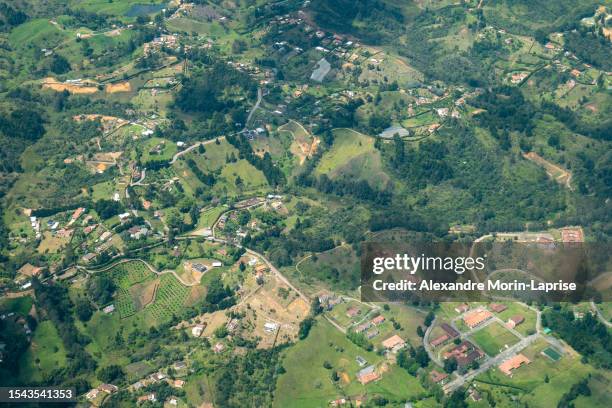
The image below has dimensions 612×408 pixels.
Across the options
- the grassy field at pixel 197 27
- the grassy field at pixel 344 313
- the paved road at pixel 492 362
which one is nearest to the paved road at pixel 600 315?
the paved road at pixel 492 362

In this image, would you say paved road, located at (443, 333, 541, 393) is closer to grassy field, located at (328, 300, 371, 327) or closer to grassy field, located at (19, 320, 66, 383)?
grassy field, located at (328, 300, 371, 327)

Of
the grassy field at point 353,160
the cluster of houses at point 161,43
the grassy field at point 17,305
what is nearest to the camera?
the grassy field at point 17,305

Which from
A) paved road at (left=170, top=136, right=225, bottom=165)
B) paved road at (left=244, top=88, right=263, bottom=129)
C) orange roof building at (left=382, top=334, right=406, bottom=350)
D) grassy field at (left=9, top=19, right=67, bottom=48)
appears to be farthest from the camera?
grassy field at (left=9, top=19, right=67, bottom=48)

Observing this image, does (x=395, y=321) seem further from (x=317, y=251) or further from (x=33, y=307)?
(x=33, y=307)

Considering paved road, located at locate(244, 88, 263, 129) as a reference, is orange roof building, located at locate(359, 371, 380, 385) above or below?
below

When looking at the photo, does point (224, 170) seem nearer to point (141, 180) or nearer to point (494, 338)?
point (141, 180)

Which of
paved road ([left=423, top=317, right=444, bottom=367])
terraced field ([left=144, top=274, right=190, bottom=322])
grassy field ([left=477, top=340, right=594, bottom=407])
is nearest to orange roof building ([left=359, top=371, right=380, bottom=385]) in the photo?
paved road ([left=423, top=317, right=444, bottom=367])

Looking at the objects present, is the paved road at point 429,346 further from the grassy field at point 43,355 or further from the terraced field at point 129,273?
the grassy field at point 43,355
